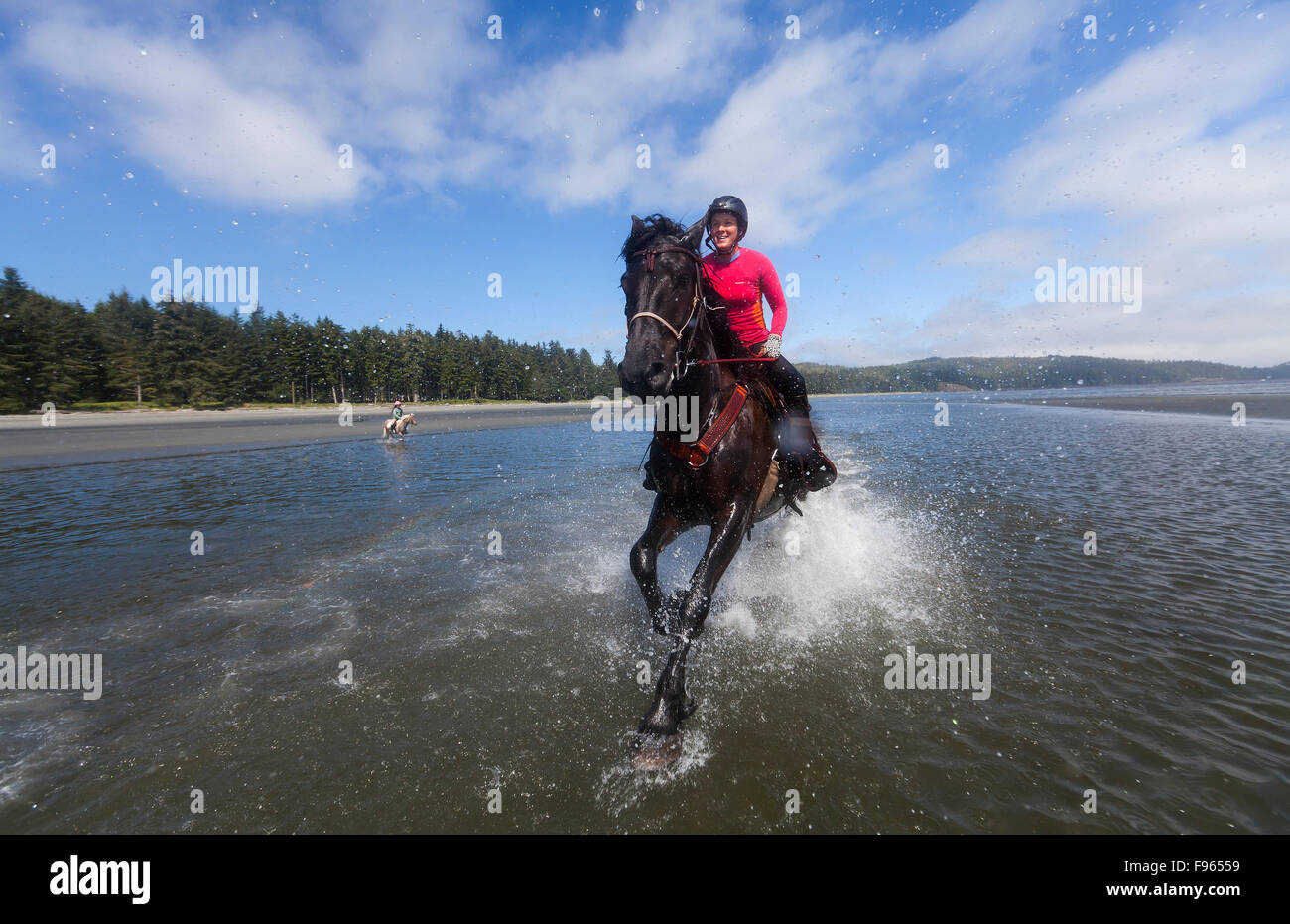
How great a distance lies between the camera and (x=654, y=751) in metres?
3.66

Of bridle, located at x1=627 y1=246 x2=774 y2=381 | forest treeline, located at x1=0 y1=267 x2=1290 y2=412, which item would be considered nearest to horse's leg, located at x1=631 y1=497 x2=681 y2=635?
bridle, located at x1=627 y1=246 x2=774 y2=381

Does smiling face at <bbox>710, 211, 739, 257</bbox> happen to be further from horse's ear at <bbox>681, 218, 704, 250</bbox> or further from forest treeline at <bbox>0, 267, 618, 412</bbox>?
forest treeline at <bbox>0, 267, 618, 412</bbox>

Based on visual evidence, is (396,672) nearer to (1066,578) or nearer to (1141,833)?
(1141,833)

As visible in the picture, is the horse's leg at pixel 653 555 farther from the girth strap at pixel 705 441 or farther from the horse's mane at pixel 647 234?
the horse's mane at pixel 647 234

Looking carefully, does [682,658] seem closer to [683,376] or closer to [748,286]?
[683,376]

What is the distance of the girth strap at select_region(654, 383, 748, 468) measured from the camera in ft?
15.3

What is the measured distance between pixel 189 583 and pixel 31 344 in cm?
7466

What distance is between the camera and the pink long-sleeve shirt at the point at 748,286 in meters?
5.47

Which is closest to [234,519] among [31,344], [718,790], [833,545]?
[718,790]

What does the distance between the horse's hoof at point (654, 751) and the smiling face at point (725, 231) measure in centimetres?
494

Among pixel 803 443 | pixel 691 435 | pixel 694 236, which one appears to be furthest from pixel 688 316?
pixel 803 443

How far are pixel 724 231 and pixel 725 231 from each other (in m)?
0.01

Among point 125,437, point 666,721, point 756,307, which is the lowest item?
point 666,721

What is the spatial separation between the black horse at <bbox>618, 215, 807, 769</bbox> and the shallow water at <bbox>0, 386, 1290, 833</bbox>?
65cm
